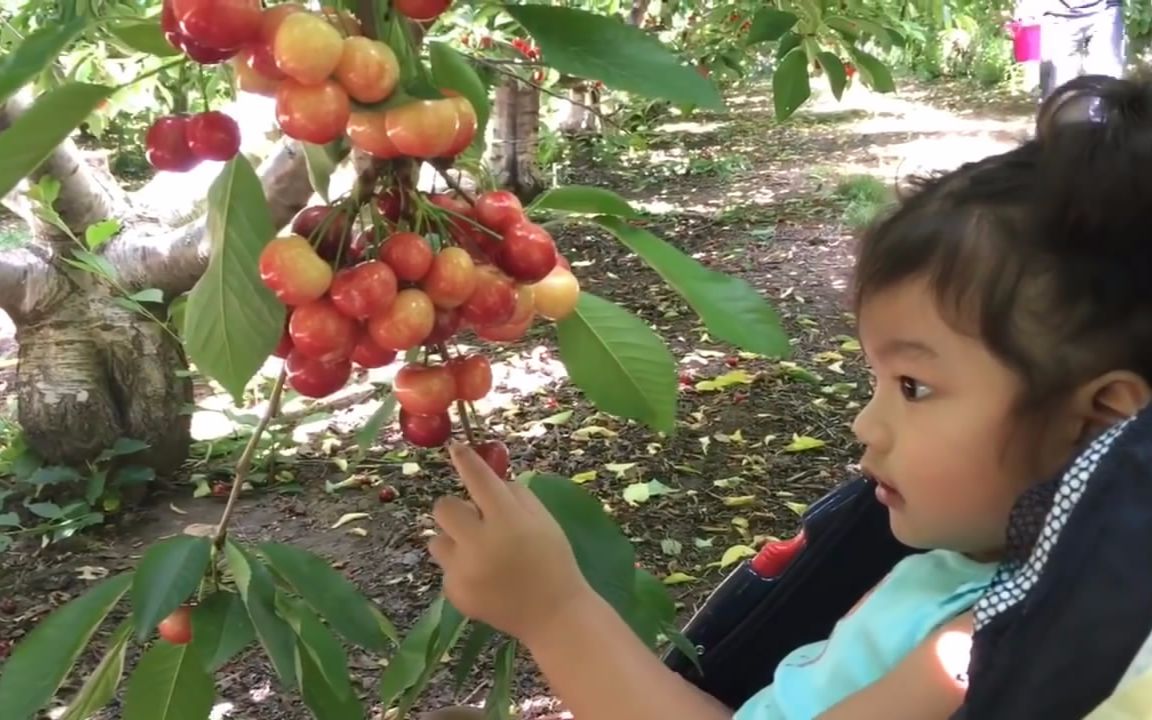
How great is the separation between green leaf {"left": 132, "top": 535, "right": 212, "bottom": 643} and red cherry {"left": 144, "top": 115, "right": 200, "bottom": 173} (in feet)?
1.08

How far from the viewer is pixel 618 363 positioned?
929mm

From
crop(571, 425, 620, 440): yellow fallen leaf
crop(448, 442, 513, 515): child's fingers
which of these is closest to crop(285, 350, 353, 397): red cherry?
crop(448, 442, 513, 515): child's fingers

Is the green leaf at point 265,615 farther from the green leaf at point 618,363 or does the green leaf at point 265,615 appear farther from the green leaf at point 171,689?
the green leaf at point 618,363

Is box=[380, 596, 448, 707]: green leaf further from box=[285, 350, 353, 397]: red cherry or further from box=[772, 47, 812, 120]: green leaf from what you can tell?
box=[772, 47, 812, 120]: green leaf

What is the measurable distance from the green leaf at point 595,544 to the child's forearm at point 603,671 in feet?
0.17

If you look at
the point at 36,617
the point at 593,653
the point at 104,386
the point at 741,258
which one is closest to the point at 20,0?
the point at 104,386

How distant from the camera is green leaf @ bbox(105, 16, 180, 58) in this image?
2.57 feet

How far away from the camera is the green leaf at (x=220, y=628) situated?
92 cm

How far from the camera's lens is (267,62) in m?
0.68

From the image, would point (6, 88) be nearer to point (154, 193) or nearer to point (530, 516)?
point (530, 516)

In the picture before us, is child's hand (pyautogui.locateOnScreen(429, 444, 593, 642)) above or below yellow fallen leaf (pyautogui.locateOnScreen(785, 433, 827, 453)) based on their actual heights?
above

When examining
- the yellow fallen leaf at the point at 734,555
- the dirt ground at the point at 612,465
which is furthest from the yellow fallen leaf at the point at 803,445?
the yellow fallen leaf at the point at 734,555

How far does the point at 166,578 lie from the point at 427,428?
26 cm

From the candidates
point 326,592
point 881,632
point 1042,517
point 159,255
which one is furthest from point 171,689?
point 159,255
